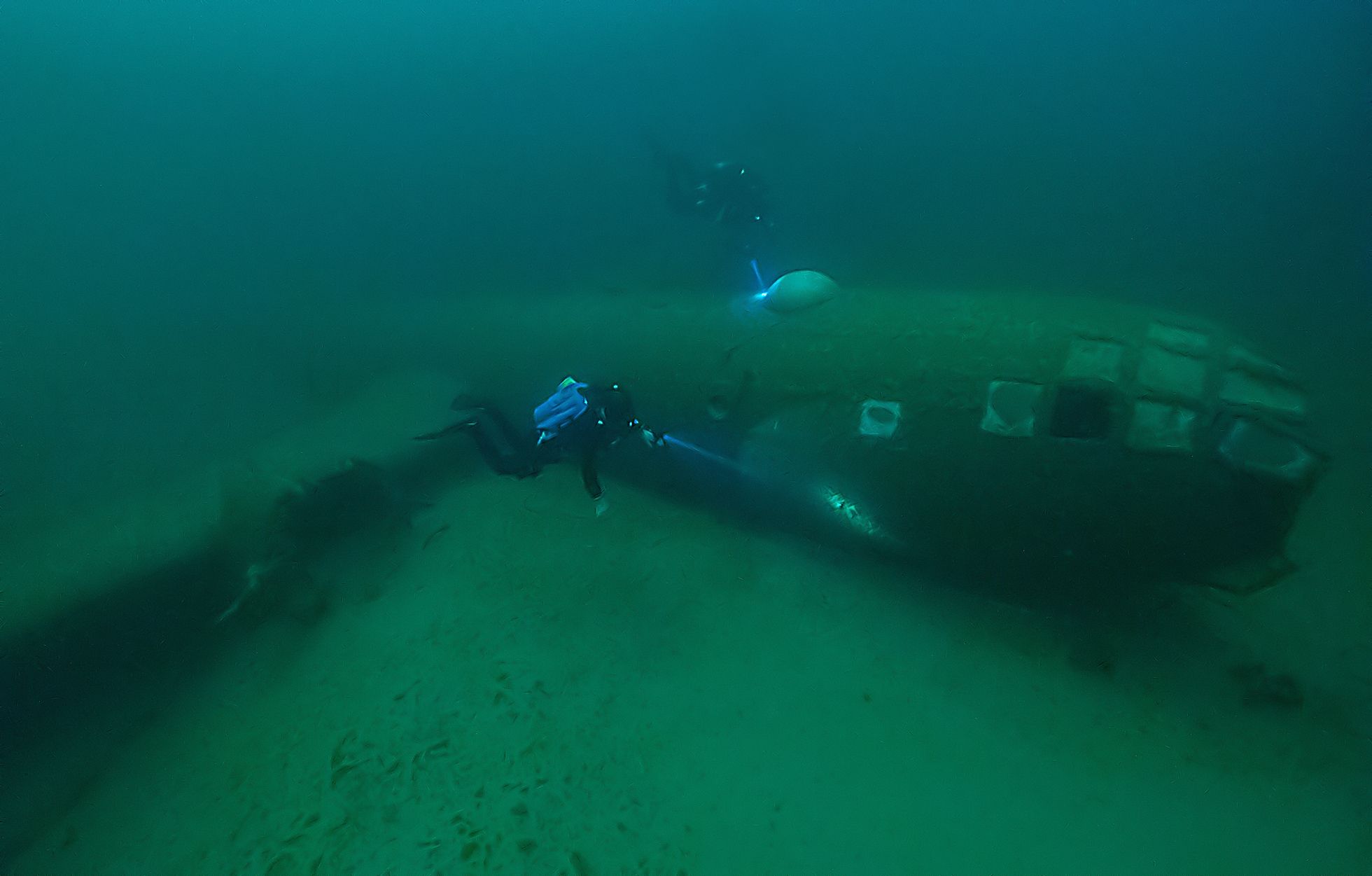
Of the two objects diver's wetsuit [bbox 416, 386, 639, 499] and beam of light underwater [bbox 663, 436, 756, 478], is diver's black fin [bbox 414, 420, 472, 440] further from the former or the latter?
beam of light underwater [bbox 663, 436, 756, 478]

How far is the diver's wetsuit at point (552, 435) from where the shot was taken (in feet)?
17.1

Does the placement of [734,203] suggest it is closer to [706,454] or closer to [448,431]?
[706,454]

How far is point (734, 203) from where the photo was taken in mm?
11242

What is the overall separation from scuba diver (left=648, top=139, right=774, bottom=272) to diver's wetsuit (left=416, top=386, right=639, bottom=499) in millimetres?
6917

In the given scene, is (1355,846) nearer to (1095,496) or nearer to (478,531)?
(1095,496)

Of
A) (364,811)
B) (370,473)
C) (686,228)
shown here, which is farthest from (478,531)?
(686,228)

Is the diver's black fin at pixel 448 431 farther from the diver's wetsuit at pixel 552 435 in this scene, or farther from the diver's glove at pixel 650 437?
the diver's glove at pixel 650 437

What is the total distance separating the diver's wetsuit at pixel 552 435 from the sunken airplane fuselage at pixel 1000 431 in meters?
0.61

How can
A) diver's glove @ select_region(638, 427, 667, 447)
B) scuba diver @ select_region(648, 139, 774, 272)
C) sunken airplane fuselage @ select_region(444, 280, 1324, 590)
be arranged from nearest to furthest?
sunken airplane fuselage @ select_region(444, 280, 1324, 590) < diver's glove @ select_region(638, 427, 667, 447) < scuba diver @ select_region(648, 139, 774, 272)

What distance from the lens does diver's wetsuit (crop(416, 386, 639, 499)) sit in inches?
206

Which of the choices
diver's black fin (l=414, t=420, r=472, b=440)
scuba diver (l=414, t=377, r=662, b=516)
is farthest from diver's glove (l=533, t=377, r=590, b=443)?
diver's black fin (l=414, t=420, r=472, b=440)

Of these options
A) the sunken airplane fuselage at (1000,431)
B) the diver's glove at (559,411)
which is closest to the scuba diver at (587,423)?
the diver's glove at (559,411)

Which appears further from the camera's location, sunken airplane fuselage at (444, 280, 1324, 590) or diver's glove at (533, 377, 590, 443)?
diver's glove at (533, 377, 590, 443)

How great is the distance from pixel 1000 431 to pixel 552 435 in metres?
3.81
